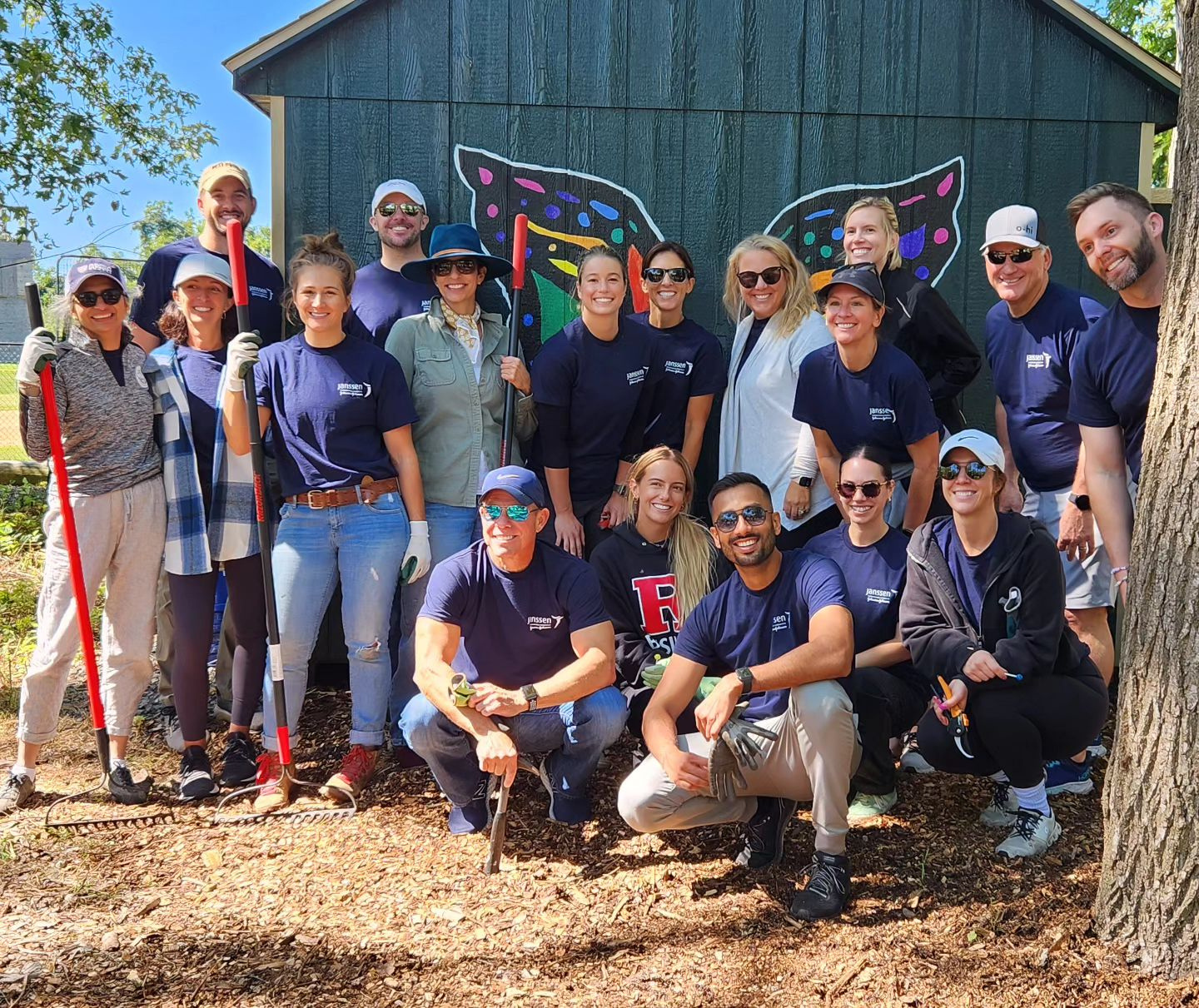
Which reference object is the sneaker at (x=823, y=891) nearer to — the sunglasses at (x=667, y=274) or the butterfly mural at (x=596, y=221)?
the sunglasses at (x=667, y=274)

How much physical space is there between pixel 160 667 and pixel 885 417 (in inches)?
135

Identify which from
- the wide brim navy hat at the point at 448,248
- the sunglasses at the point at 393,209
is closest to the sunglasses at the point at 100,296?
the wide brim navy hat at the point at 448,248

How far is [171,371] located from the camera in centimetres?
409

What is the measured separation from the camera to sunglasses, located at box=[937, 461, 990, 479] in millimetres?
3495

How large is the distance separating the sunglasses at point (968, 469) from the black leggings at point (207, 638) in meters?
2.59

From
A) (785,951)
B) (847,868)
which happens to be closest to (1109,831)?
(847,868)

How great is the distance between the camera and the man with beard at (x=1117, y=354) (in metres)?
3.51

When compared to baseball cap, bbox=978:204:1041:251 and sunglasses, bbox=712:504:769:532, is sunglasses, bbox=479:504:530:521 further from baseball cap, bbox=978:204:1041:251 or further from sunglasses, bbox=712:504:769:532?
baseball cap, bbox=978:204:1041:251

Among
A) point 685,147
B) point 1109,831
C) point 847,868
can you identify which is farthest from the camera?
point 685,147

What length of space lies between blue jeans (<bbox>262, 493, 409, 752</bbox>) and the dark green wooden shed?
174cm

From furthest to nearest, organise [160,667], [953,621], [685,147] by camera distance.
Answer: [685,147]
[160,667]
[953,621]

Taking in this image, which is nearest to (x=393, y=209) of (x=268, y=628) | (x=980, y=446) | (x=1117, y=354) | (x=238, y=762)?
(x=268, y=628)

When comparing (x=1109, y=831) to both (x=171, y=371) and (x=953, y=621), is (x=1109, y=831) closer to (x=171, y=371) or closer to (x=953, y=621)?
(x=953, y=621)

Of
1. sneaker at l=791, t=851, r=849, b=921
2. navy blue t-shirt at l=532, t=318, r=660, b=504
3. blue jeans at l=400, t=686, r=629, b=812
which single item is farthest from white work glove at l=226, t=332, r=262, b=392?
sneaker at l=791, t=851, r=849, b=921
